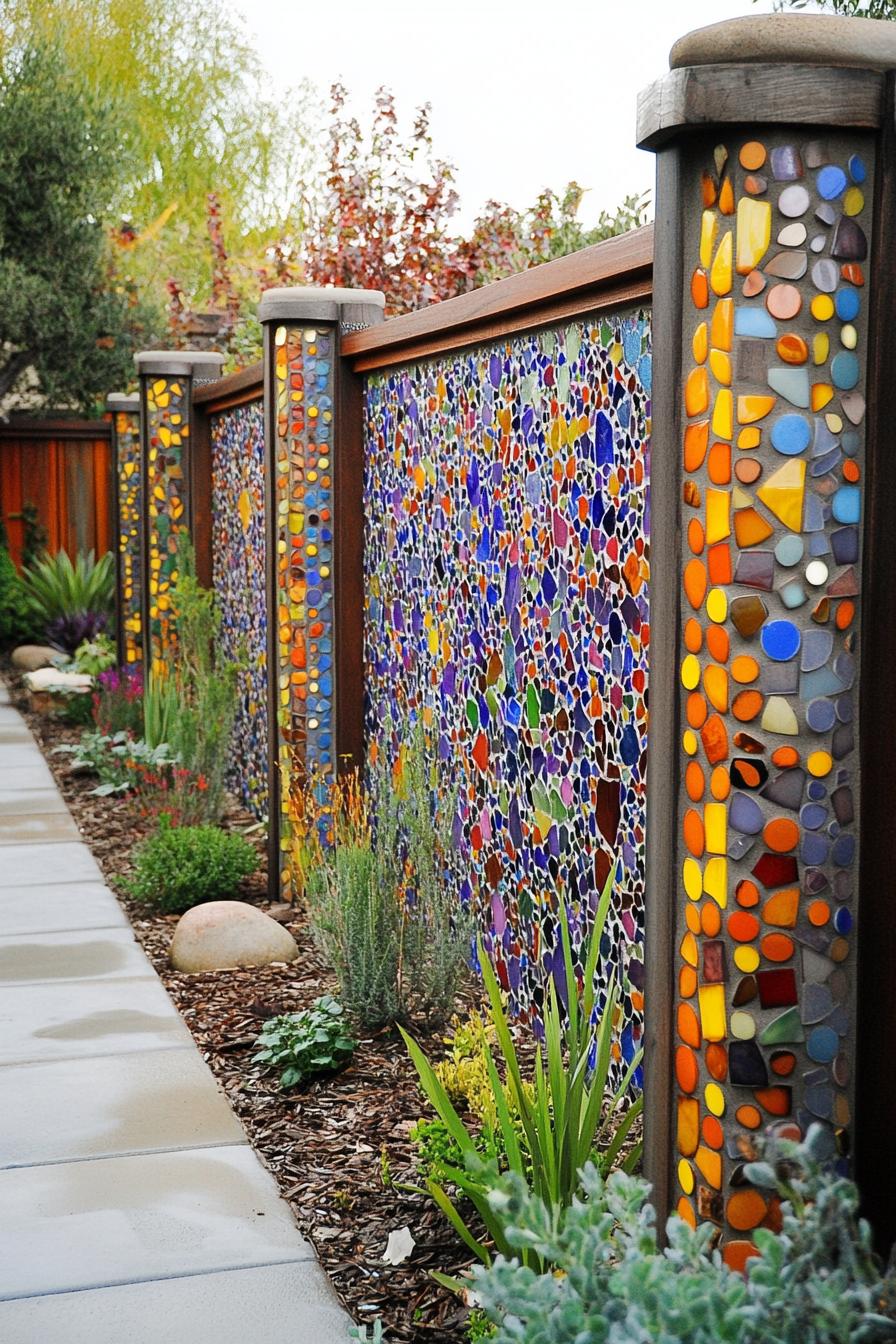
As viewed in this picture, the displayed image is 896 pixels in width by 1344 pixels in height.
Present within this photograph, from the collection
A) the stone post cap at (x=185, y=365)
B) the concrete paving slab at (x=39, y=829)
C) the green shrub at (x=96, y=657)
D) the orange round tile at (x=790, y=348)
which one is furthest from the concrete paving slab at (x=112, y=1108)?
the green shrub at (x=96, y=657)

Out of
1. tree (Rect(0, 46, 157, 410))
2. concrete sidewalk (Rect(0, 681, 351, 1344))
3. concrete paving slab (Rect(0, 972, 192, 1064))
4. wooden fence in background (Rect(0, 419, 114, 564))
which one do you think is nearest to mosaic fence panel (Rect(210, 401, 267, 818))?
concrete sidewalk (Rect(0, 681, 351, 1344))

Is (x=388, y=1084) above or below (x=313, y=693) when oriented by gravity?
below

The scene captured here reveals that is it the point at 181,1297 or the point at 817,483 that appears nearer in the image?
the point at 817,483

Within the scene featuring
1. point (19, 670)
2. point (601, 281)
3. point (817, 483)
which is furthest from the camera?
point (19, 670)

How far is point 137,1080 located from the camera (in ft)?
13.3

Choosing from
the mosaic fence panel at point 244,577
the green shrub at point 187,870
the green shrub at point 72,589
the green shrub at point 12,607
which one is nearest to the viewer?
the green shrub at point 187,870

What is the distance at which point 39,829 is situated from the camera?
7.37 meters

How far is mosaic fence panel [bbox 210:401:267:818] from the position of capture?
293 inches

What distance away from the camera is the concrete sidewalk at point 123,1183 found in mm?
2781

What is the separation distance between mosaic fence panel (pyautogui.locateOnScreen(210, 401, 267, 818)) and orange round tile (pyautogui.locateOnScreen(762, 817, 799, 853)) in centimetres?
493

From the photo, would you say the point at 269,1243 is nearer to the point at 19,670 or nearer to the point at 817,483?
the point at 817,483

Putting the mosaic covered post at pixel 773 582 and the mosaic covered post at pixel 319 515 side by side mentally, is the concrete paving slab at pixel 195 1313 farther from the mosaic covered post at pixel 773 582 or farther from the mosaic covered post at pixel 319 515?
the mosaic covered post at pixel 319 515

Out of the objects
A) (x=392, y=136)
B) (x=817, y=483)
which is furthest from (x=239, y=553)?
(x=817, y=483)

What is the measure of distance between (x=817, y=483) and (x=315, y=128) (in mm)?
34035
